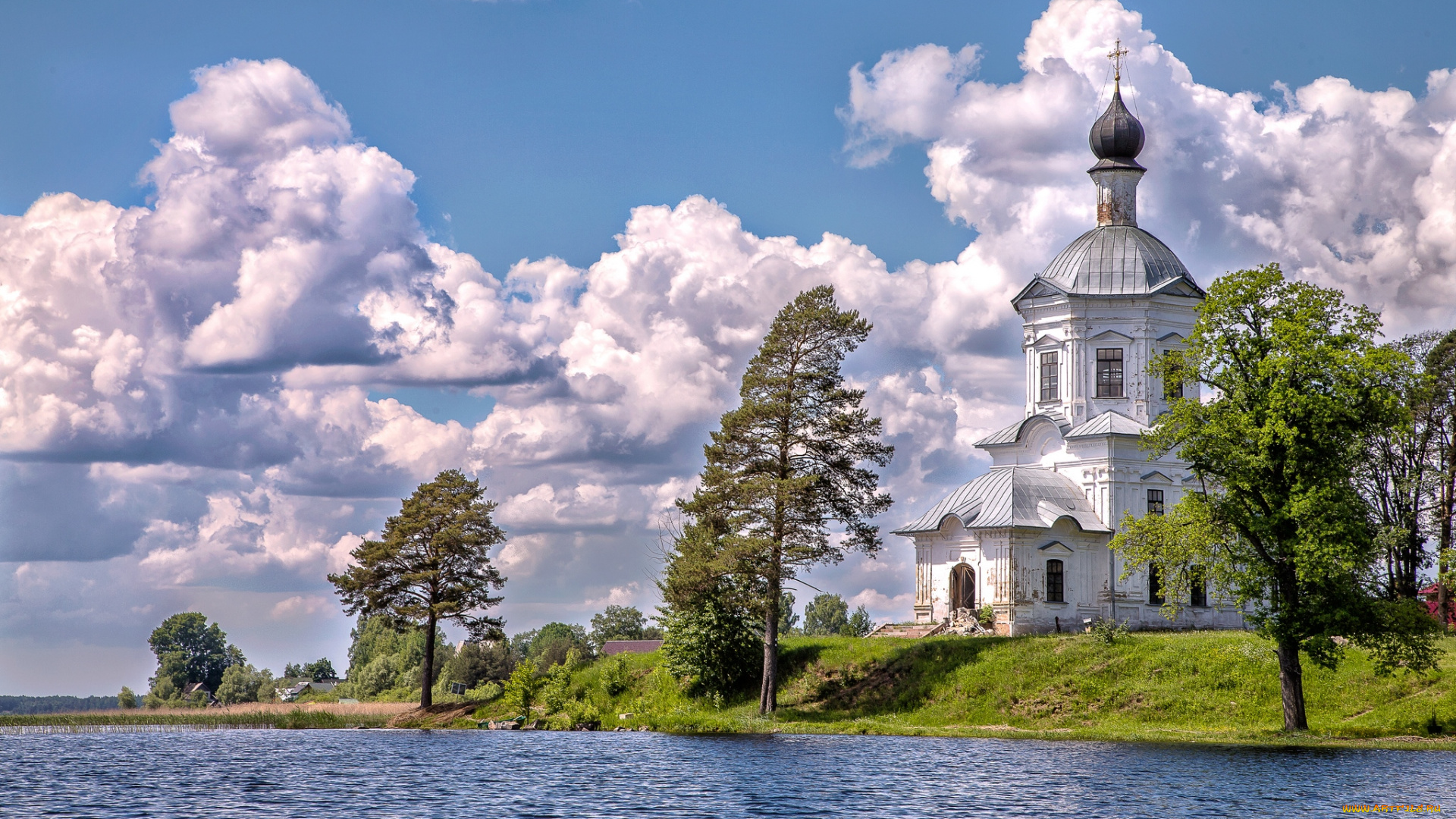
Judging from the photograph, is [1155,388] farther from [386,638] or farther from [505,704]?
[386,638]

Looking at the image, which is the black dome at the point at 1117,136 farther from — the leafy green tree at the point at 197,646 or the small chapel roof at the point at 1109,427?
the leafy green tree at the point at 197,646

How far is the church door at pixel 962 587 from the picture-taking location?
48.4 meters

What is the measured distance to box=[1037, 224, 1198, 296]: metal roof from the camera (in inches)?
1988

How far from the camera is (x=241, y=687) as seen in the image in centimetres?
8994

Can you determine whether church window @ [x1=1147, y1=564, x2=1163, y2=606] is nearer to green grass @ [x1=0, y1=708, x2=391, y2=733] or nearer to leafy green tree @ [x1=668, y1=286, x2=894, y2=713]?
leafy green tree @ [x1=668, y1=286, x2=894, y2=713]

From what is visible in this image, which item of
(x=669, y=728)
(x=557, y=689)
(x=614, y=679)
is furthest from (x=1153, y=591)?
(x=557, y=689)

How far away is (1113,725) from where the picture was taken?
122 feet

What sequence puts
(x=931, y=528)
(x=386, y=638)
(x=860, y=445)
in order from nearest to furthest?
(x=860, y=445)
(x=931, y=528)
(x=386, y=638)

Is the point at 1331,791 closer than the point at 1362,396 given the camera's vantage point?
Yes

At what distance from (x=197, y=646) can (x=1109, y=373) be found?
86.1 meters

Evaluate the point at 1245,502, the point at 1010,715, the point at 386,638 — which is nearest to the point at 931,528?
the point at 1010,715

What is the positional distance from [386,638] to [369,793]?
79.4 m

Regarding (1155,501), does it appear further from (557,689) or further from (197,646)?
(197,646)

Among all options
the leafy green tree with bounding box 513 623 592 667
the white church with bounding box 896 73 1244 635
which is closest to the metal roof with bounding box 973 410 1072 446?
the white church with bounding box 896 73 1244 635
